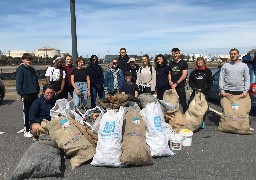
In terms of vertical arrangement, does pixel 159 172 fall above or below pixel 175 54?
below

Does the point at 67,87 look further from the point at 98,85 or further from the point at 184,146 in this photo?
the point at 184,146

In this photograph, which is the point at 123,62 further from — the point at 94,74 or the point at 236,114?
the point at 236,114

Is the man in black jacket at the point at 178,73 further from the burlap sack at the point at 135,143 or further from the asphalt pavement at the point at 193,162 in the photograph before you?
the burlap sack at the point at 135,143

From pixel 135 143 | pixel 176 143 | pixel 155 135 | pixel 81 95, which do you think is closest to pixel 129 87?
pixel 81 95

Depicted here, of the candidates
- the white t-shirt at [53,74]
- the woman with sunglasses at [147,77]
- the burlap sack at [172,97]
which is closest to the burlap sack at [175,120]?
the burlap sack at [172,97]

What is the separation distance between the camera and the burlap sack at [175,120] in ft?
19.5

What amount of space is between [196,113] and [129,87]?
1522 mm

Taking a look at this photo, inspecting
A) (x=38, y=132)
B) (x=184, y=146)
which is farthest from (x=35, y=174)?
(x=184, y=146)

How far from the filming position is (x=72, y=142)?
452 cm

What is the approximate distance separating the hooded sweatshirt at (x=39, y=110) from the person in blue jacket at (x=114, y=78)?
5.62 ft

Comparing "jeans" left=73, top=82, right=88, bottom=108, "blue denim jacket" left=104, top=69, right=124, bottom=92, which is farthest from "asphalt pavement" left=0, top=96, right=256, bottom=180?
"blue denim jacket" left=104, top=69, right=124, bottom=92

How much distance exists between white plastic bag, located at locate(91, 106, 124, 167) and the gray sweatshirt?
289 cm

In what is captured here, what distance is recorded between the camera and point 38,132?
5324 millimetres

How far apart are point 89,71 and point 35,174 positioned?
3.36m
